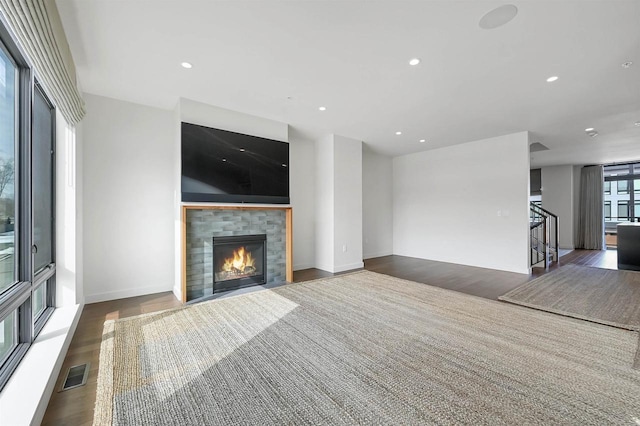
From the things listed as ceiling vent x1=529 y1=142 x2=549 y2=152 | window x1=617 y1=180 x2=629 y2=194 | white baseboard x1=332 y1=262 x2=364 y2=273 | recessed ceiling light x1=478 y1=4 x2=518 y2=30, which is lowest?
white baseboard x1=332 y1=262 x2=364 y2=273

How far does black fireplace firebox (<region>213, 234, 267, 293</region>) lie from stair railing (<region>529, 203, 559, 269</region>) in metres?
5.25

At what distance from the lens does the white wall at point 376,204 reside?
6.67 meters

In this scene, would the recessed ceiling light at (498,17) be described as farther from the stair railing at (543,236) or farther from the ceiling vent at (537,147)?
the ceiling vent at (537,147)

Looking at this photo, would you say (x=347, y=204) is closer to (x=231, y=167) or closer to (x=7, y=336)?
(x=231, y=167)

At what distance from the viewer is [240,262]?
4152mm

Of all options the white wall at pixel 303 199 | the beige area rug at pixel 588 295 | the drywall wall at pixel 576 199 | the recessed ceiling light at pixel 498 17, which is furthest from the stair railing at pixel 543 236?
the recessed ceiling light at pixel 498 17

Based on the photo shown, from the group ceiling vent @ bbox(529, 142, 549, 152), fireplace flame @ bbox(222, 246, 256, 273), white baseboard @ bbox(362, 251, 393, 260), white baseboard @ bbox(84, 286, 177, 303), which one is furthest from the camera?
white baseboard @ bbox(362, 251, 393, 260)

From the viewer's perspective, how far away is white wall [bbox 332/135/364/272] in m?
5.19

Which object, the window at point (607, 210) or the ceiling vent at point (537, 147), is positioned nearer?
the ceiling vent at point (537, 147)

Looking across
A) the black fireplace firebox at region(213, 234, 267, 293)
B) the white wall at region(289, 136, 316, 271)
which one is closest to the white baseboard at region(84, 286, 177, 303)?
the black fireplace firebox at region(213, 234, 267, 293)

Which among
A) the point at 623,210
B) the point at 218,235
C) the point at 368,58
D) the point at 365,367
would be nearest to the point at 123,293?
the point at 218,235

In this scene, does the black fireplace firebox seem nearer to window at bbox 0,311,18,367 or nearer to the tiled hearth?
the tiled hearth

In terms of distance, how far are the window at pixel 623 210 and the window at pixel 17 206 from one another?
13.2m

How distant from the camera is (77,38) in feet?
7.58
